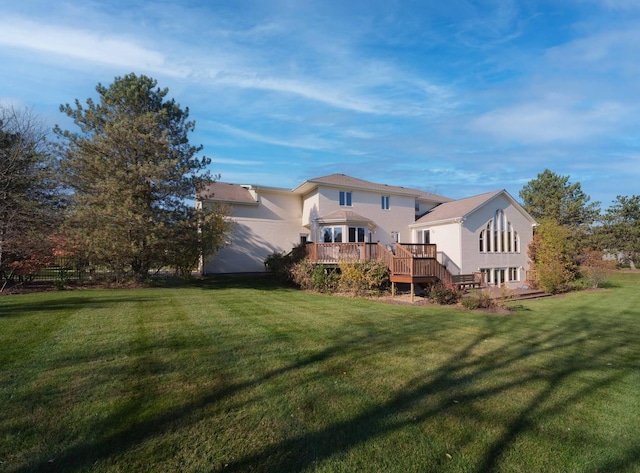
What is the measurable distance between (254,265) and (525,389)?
19855 mm

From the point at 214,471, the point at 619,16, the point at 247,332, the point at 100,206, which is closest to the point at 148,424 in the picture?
the point at 214,471

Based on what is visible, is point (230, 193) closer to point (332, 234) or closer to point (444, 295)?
point (332, 234)

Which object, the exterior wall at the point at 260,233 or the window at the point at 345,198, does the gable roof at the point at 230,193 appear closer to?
the exterior wall at the point at 260,233

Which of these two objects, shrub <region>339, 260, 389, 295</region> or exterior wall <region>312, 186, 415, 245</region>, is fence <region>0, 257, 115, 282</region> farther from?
exterior wall <region>312, 186, 415, 245</region>

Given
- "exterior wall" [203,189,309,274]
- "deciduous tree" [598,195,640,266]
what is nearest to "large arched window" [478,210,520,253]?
"exterior wall" [203,189,309,274]

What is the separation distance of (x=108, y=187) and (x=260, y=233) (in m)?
10.7

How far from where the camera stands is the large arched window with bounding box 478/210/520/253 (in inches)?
818

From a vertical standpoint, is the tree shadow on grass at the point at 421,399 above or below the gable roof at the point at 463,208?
below

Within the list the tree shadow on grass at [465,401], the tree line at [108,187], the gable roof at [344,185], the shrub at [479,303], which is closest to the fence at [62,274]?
the tree line at [108,187]

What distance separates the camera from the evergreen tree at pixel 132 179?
Answer: 13938mm

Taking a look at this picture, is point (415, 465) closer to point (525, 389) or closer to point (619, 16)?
point (525, 389)

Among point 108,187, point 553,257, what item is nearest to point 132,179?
point 108,187

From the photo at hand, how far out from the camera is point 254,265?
75.0 ft

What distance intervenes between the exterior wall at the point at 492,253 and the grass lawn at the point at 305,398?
39.8ft
